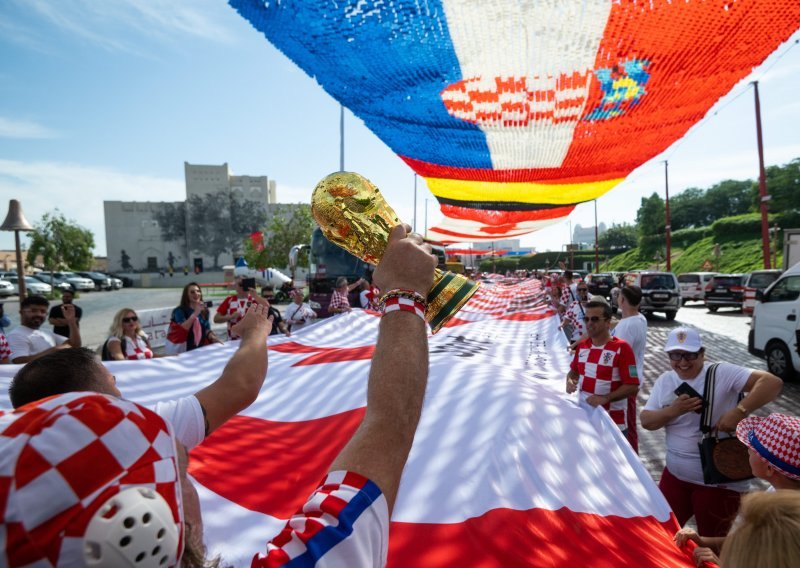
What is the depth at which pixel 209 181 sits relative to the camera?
223 feet

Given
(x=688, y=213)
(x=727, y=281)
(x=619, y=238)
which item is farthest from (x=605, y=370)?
(x=619, y=238)

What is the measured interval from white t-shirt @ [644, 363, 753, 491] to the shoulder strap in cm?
2

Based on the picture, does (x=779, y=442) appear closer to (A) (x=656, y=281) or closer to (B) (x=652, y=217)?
(A) (x=656, y=281)

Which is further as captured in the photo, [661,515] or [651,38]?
[651,38]

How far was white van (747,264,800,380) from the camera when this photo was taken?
26.6 feet

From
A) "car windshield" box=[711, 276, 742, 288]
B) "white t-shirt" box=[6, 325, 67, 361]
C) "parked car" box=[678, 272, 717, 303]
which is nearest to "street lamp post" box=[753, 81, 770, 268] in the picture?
"car windshield" box=[711, 276, 742, 288]

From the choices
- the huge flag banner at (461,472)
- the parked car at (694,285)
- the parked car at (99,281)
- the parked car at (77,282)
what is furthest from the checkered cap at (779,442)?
the parked car at (99,281)

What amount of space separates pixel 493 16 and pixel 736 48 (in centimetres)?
177

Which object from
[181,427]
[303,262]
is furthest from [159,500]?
[303,262]

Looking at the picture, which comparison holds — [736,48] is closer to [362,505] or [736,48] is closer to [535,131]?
[535,131]

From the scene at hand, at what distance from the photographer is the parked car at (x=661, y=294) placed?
55.6 ft

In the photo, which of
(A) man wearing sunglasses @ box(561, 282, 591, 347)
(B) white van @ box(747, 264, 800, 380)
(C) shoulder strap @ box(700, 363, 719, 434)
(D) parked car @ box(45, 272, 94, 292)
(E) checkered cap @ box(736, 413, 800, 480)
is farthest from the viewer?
(D) parked car @ box(45, 272, 94, 292)

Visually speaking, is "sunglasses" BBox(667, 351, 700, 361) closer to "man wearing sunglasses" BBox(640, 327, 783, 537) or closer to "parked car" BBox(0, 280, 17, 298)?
"man wearing sunglasses" BBox(640, 327, 783, 537)

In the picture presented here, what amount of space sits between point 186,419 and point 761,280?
62.4ft
